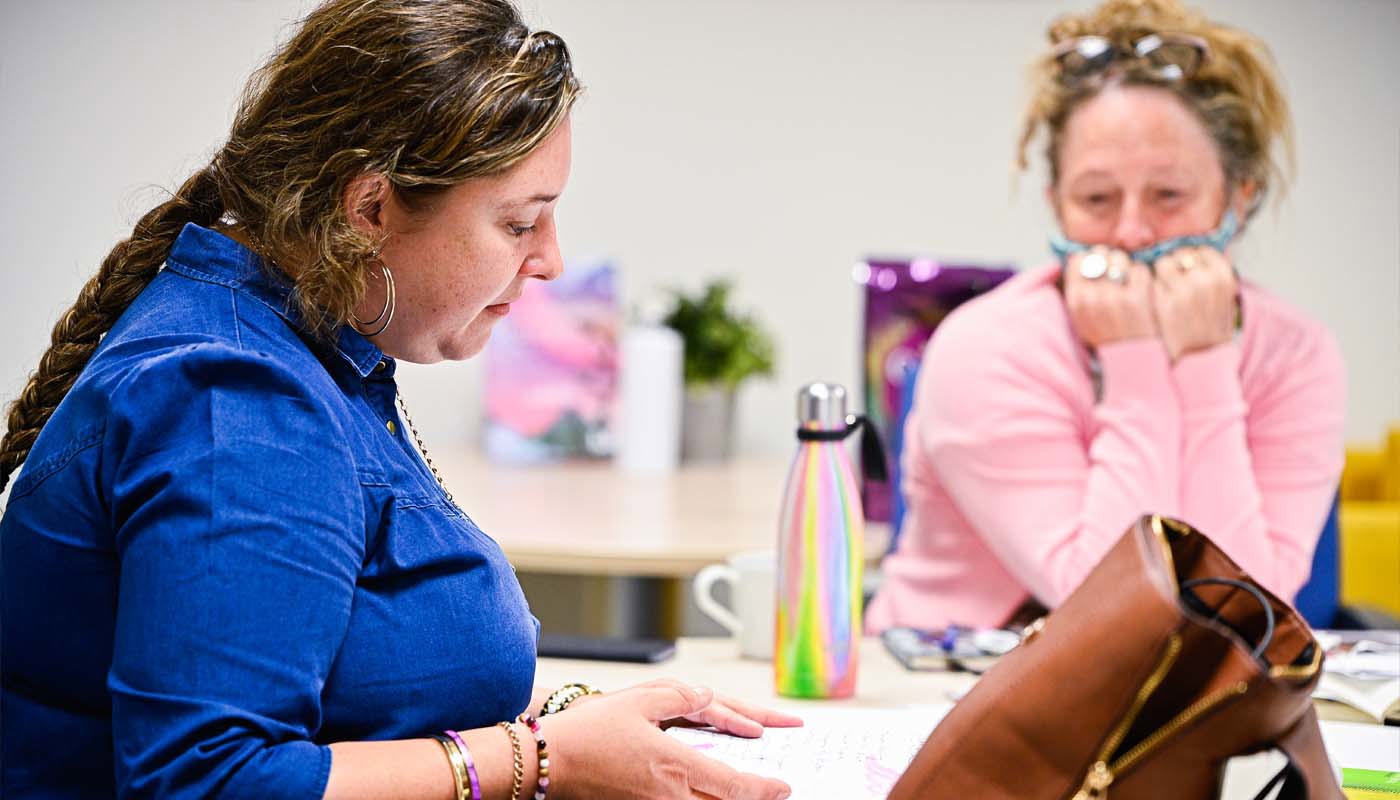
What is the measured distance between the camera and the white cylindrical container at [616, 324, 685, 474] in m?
3.01

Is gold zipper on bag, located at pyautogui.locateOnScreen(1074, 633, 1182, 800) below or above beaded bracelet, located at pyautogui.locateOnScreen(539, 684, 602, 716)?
above

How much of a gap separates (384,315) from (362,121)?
0.13m

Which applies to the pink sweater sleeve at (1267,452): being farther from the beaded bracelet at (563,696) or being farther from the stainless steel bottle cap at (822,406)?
the beaded bracelet at (563,696)

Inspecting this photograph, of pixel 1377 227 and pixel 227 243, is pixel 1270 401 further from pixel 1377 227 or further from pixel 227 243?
pixel 1377 227

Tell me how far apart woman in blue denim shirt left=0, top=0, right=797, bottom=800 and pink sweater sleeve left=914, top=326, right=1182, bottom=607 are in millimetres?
749

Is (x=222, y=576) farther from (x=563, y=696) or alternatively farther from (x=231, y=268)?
(x=563, y=696)

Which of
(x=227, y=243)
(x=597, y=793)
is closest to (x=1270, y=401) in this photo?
(x=597, y=793)

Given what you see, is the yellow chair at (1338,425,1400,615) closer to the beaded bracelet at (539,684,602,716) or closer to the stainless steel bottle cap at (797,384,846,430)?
the stainless steel bottle cap at (797,384,846,430)

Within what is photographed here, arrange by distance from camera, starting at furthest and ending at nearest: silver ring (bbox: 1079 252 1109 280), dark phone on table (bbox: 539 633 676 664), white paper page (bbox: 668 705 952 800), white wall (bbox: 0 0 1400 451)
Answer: white wall (bbox: 0 0 1400 451) → silver ring (bbox: 1079 252 1109 280) → dark phone on table (bbox: 539 633 676 664) → white paper page (bbox: 668 705 952 800)

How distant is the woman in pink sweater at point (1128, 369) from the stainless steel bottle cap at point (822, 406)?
448 mm

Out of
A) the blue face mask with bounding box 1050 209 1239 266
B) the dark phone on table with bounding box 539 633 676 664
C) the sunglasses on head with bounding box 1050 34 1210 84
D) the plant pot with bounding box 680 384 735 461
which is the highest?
the sunglasses on head with bounding box 1050 34 1210 84

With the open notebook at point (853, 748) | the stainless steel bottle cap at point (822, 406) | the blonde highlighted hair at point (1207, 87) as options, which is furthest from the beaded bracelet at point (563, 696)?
the blonde highlighted hair at point (1207, 87)

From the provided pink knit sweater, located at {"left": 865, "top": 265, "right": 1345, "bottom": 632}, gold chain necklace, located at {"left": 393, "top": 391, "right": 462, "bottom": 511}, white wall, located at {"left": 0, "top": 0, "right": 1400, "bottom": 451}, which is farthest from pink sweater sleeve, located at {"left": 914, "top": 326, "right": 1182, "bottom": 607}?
white wall, located at {"left": 0, "top": 0, "right": 1400, "bottom": 451}

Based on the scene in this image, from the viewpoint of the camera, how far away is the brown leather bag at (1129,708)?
0.69m
